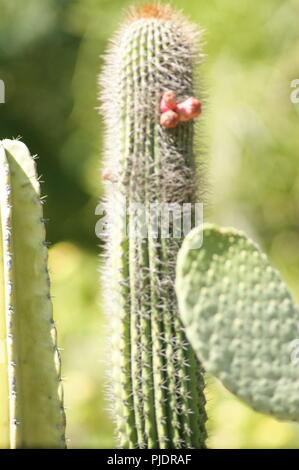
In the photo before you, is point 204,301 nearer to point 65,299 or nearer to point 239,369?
point 239,369

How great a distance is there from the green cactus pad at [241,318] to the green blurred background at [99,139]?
6.87 ft

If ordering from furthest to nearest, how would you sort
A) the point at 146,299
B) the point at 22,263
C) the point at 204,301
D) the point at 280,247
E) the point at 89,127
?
the point at 89,127 → the point at 280,247 → the point at 146,299 → the point at 22,263 → the point at 204,301

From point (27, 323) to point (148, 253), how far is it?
35cm

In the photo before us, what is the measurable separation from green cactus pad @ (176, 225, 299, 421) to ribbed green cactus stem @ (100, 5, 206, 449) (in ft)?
1.00

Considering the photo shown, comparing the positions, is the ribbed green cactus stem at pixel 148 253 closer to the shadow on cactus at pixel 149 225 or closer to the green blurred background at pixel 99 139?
the shadow on cactus at pixel 149 225

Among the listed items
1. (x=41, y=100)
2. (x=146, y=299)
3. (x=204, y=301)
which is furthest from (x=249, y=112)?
(x=204, y=301)

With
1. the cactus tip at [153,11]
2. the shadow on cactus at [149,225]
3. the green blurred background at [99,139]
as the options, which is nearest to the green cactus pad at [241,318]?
the shadow on cactus at [149,225]

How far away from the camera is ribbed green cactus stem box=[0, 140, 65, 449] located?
1.57 meters

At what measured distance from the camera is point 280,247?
15.4 feet

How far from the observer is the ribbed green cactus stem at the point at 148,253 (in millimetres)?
1821

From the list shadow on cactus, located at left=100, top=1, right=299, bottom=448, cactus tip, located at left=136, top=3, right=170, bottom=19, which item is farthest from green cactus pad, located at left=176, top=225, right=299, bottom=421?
cactus tip, located at left=136, top=3, right=170, bottom=19

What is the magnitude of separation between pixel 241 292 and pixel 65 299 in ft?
11.4

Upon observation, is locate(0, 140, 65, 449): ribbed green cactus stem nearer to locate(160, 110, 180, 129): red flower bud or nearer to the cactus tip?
locate(160, 110, 180, 129): red flower bud

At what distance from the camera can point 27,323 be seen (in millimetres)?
1612
